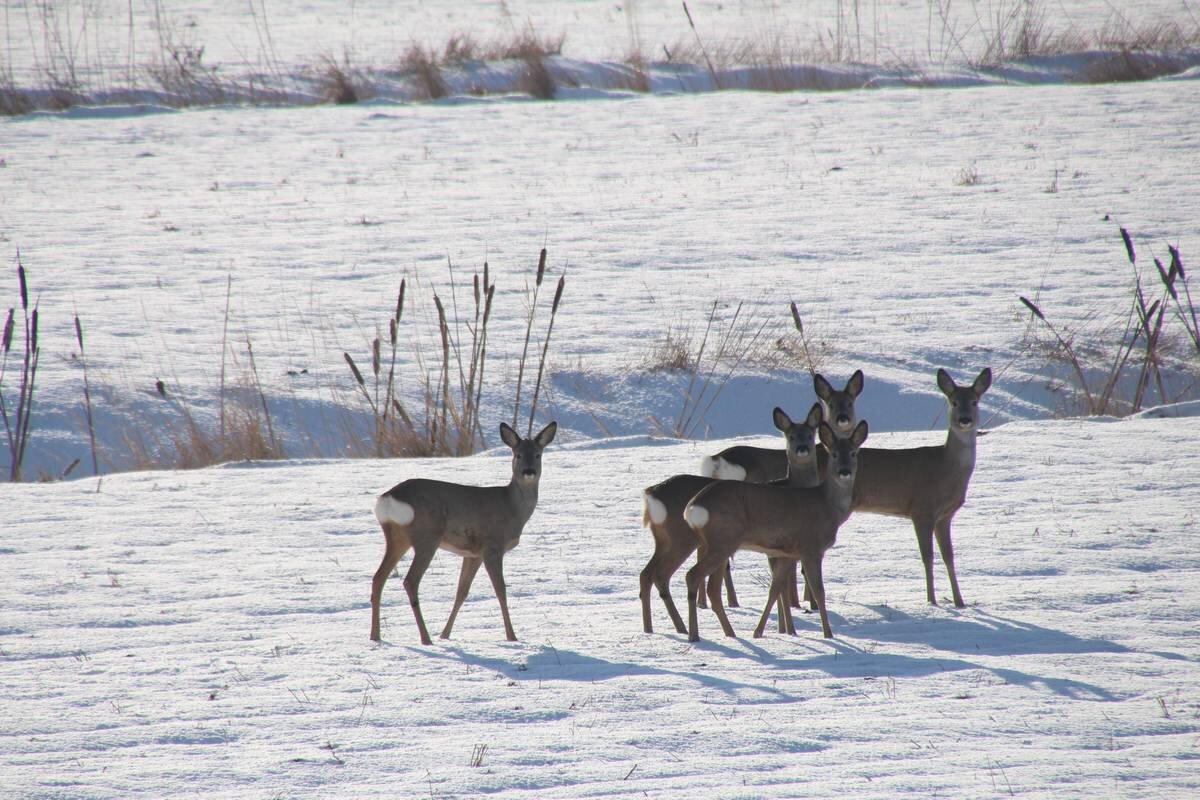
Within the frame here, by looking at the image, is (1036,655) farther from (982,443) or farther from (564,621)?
(982,443)

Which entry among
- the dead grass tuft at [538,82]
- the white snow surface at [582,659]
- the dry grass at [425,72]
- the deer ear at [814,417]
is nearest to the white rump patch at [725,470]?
the deer ear at [814,417]

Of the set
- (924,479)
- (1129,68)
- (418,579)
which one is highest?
(1129,68)

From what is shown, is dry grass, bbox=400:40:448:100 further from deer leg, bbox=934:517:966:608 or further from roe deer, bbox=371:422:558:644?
deer leg, bbox=934:517:966:608

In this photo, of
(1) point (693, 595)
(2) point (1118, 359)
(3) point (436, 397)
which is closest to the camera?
(1) point (693, 595)

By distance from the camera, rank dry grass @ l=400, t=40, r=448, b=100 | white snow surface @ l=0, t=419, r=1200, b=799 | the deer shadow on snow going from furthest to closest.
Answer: dry grass @ l=400, t=40, r=448, b=100 → the deer shadow on snow → white snow surface @ l=0, t=419, r=1200, b=799

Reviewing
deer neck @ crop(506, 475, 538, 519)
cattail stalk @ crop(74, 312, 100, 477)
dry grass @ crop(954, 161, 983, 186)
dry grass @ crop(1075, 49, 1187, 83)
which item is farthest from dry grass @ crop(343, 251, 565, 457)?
dry grass @ crop(1075, 49, 1187, 83)

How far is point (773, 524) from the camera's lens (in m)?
6.50

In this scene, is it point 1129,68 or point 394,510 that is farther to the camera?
point 1129,68

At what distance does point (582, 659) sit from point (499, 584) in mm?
761

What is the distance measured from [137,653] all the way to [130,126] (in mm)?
18083

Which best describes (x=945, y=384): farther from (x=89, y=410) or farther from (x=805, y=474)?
(x=89, y=410)

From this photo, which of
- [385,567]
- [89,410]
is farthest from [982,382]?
[89,410]

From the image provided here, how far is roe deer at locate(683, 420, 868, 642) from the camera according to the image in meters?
6.39

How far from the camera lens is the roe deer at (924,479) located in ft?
24.0
